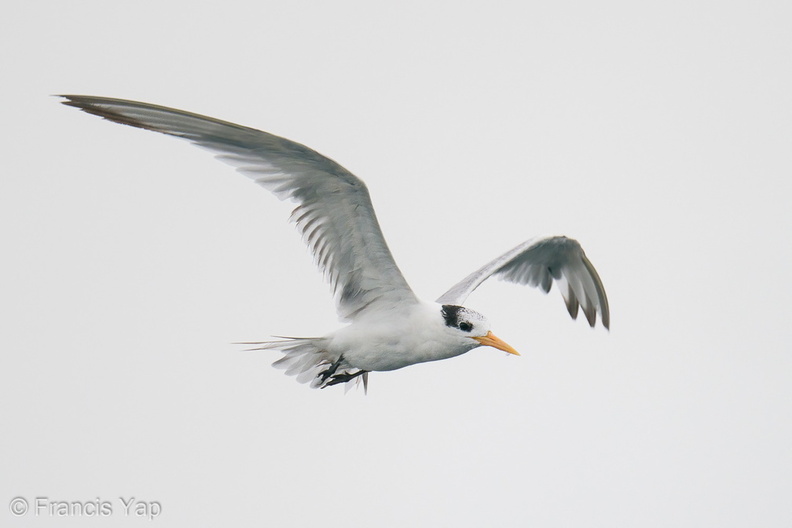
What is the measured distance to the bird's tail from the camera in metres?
9.74

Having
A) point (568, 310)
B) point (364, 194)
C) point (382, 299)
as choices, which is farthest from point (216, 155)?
point (568, 310)

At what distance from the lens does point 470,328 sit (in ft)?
30.0

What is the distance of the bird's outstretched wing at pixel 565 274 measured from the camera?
12.0 meters

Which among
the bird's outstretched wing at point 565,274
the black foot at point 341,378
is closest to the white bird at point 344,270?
the black foot at point 341,378

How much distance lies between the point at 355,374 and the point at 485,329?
162 centimetres

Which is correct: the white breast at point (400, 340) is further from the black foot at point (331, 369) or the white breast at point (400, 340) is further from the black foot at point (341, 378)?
the black foot at point (341, 378)

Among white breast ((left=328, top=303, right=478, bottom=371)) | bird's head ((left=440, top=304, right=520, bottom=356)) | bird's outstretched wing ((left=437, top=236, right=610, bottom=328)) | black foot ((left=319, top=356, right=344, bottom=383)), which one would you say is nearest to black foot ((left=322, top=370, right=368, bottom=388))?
black foot ((left=319, top=356, right=344, bottom=383))

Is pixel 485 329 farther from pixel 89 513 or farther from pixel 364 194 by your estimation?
pixel 89 513

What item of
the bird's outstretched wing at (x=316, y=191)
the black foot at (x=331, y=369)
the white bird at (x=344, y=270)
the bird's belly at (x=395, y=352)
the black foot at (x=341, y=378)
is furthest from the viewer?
the black foot at (x=341, y=378)

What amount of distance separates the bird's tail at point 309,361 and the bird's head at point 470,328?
1220 mm

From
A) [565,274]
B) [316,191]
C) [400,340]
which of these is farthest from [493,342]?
[565,274]

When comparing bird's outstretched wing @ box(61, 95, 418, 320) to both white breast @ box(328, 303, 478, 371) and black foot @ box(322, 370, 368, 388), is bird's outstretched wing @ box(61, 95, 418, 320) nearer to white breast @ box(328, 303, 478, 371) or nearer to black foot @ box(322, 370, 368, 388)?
white breast @ box(328, 303, 478, 371)

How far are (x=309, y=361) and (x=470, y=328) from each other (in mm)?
1825

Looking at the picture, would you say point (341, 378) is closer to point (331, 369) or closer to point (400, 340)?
point (331, 369)
